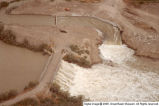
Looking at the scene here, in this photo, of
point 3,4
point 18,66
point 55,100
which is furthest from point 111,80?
point 3,4

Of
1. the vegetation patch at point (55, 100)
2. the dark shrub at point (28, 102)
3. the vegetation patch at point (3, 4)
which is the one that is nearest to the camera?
the dark shrub at point (28, 102)

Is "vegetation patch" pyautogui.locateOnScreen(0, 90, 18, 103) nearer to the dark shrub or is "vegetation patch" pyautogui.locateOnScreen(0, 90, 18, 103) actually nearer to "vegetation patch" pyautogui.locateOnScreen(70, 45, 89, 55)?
the dark shrub

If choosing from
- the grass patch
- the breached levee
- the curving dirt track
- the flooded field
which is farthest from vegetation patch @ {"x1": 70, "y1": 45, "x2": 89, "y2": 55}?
the flooded field

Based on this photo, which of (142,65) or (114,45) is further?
(114,45)

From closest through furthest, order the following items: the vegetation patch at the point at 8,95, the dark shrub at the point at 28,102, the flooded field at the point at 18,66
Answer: the dark shrub at the point at 28,102, the vegetation patch at the point at 8,95, the flooded field at the point at 18,66

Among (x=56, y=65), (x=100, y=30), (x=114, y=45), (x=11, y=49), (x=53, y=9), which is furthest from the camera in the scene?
(x=53, y=9)

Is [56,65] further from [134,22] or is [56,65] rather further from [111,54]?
[134,22]

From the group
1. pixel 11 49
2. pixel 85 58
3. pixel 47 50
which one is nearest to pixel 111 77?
pixel 85 58

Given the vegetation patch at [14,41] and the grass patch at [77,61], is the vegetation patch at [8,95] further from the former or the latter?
the vegetation patch at [14,41]

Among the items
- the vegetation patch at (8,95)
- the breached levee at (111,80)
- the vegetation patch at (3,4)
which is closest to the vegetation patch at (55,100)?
the breached levee at (111,80)
